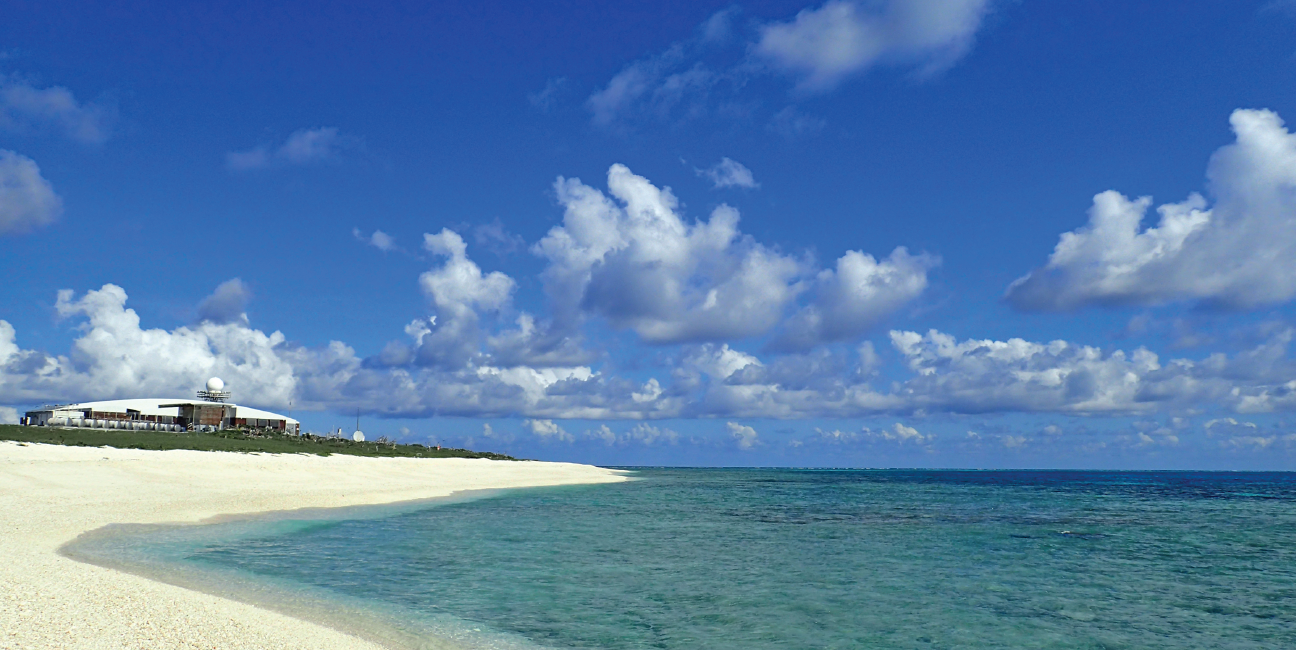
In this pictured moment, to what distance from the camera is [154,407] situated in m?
106

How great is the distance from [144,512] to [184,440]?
146ft

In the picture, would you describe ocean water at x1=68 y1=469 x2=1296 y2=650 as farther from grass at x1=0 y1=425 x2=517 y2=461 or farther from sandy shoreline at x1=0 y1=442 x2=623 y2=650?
grass at x1=0 y1=425 x2=517 y2=461

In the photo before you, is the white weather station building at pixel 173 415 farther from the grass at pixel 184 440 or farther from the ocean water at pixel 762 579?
the ocean water at pixel 762 579

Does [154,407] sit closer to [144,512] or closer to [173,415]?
[173,415]

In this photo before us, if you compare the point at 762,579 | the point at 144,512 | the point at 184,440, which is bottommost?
the point at 762,579

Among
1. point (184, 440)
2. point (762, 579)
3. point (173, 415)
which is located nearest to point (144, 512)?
point (762, 579)

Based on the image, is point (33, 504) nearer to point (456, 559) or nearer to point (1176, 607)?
point (456, 559)

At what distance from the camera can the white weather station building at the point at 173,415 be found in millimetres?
92812

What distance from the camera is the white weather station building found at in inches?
3654

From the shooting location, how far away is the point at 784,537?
3547 centimetres

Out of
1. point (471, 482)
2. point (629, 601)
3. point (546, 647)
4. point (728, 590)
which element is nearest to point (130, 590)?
point (546, 647)

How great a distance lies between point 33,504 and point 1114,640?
3806 centimetres

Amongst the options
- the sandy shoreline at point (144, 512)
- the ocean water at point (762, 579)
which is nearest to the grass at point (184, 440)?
the sandy shoreline at point (144, 512)

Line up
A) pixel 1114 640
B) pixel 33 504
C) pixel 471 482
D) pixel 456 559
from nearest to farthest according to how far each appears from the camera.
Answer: pixel 1114 640 < pixel 456 559 < pixel 33 504 < pixel 471 482
